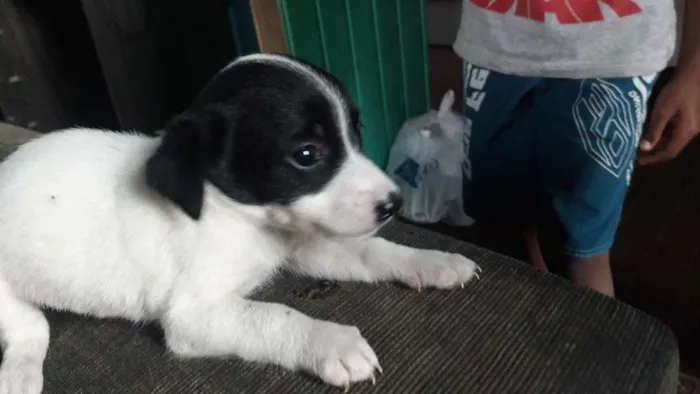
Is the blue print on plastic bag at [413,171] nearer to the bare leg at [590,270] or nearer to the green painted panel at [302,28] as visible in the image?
the green painted panel at [302,28]

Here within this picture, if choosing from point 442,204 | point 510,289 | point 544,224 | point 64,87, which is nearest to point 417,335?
point 510,289

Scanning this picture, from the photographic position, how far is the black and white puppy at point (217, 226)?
3.64 feet

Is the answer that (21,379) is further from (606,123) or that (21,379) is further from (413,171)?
(413,171)

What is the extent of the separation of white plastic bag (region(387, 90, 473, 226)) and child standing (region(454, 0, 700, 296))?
0.76 m

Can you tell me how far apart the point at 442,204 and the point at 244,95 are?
1.59 metres

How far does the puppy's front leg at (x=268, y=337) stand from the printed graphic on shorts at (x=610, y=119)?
772mm

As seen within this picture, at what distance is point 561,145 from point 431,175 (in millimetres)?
1041

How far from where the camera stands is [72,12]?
7.39 feet

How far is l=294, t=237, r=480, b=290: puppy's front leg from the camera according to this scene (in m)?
1.25

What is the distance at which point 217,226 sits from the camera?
120 centimetres

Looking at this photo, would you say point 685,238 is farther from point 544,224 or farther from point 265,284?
point 265,284

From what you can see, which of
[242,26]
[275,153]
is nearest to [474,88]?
[275,153]

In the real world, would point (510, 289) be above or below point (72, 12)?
below

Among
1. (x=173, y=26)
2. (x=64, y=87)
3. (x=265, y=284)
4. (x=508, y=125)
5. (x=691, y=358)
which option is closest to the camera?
(x=265, y=284)
